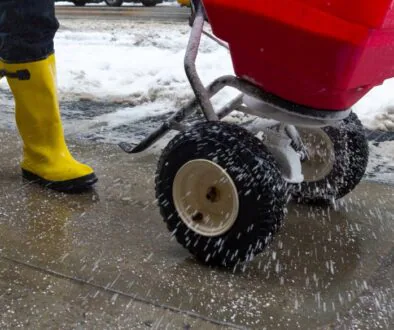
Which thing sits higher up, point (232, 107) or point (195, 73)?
point (195, 73)

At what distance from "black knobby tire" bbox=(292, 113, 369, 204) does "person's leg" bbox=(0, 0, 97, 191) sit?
105 centimetres

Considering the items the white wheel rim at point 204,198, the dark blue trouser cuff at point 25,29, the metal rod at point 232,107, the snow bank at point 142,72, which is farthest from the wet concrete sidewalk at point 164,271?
the snow bank at point 142,72

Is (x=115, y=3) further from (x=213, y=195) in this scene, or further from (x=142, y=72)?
(x=213, y=195)

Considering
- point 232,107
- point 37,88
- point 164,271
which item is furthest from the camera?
point 37,88

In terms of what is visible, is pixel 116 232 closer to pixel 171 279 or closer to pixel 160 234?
pixel 160 234

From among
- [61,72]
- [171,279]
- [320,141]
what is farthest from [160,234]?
[61,72]

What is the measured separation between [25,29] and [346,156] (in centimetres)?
143

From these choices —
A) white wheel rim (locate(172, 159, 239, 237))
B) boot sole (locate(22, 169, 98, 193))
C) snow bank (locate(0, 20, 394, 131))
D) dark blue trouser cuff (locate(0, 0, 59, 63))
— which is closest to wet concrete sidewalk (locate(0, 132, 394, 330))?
boot sole (locate(22, 169, 98, 193))

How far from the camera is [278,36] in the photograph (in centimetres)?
167

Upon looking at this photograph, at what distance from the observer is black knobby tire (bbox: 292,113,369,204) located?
2.37 m

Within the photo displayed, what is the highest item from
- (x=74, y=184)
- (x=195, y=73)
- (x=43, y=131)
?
(x=195, y=73)

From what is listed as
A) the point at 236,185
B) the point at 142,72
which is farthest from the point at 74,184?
the point at 142,72

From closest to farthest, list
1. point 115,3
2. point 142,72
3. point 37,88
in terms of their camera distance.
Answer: point 37,88, point 142,72, point 115,3

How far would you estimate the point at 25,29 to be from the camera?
2.45m
